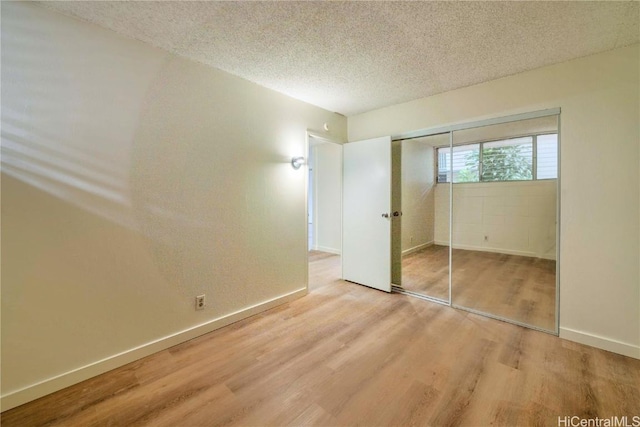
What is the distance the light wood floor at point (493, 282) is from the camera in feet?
9.36

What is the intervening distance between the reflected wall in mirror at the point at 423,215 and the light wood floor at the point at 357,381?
194 cm

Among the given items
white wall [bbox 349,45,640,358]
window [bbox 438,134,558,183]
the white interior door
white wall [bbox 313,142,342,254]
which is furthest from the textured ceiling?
white wall [bbox 313,142,342,254]

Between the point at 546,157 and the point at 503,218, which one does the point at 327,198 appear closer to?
the point at 503,218

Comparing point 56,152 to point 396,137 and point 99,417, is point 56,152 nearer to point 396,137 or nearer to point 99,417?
point 99,417

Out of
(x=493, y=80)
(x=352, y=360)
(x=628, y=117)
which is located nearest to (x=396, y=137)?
(x=493, y=80)

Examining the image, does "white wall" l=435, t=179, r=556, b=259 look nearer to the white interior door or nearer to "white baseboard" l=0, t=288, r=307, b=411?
the white interior door

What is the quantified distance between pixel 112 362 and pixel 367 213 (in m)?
2.92

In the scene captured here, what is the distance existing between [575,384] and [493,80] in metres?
2.63

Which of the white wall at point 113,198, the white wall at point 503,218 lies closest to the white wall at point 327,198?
the white wall at point 503,218

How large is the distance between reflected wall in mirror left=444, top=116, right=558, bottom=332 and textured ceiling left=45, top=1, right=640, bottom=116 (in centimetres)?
78

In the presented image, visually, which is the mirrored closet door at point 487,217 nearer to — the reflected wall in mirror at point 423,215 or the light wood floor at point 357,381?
the reflected wall in mirror at point 423,215

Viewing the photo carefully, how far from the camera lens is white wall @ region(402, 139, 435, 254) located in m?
4.93

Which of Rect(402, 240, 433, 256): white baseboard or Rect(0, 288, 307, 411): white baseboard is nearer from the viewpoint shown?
Rect(0, 288, 307, 411): white baseboard

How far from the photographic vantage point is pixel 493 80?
264cm
